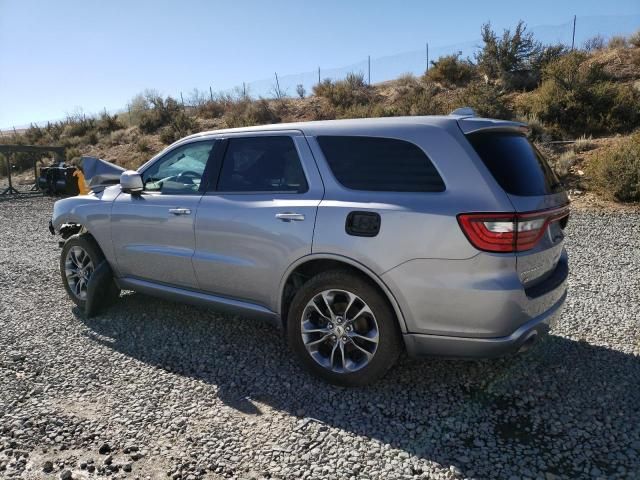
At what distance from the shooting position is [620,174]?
31.0 feet

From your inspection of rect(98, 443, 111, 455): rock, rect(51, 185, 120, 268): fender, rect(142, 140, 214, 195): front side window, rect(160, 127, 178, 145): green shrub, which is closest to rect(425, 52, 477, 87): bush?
rect(160, 127, 178, 145): green shrub

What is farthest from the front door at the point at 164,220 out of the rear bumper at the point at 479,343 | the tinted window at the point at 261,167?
the rear bumper at the point at 479,343

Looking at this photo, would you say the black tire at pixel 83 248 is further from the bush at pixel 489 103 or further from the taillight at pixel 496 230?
the bush at pixel 489 103

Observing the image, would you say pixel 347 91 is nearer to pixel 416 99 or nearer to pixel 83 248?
pixel 416 99

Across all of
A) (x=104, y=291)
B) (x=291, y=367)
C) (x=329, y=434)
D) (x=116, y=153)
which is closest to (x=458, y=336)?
(x=329, y=434)

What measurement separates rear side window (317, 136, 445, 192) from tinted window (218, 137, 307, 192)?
29 centimetres

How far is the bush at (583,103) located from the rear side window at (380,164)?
12.6 m

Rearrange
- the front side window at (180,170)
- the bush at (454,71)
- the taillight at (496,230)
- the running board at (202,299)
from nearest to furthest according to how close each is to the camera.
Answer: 1. the taillight at (496,230)
2. the running board at (202,299)
3. the front side window at (180,170)
4. the bush at (454,71)

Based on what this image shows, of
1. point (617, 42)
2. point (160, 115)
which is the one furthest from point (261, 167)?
point (160, 115)

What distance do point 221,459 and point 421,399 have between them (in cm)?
133

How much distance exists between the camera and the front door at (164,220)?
13.4 ft

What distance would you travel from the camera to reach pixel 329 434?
2875 millimetres

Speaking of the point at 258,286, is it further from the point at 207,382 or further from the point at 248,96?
the point at 248,96

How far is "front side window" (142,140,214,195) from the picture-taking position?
4168 mm
